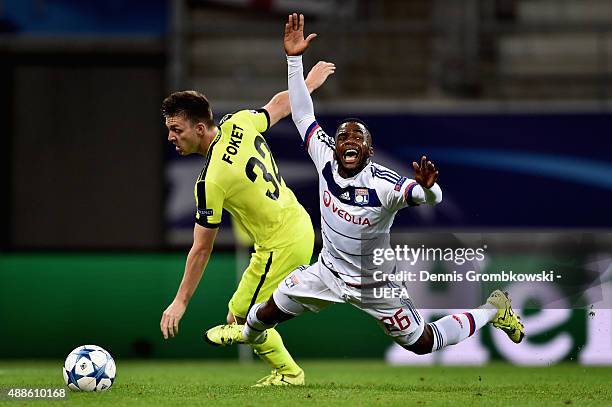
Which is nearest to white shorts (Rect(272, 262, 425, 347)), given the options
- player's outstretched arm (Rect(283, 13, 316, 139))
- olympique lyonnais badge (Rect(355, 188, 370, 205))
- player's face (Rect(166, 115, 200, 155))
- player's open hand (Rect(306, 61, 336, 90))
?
olympique lyonnais badge (Rect(355, 188, 370, 205))

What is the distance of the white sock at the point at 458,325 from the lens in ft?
27.6

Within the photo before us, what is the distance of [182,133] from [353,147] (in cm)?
127

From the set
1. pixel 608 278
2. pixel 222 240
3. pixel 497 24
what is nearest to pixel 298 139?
pixel 222 240

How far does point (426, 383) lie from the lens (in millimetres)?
9680

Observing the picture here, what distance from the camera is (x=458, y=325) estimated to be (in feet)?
27.8

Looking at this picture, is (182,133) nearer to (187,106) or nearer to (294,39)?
(187,106)

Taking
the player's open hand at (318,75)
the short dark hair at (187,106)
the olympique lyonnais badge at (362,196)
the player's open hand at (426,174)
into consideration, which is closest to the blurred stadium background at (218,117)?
the player's open hand at (318,75)

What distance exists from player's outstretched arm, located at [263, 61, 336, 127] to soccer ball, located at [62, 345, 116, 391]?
2.17 m

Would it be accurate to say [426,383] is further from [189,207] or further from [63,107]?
[63,107]

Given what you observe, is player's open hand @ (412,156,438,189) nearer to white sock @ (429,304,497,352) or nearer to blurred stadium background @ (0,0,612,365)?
white sock @ (429,304,497,352)

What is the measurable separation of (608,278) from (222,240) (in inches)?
238

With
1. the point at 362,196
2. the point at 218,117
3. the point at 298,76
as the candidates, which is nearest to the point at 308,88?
the point at 298,76

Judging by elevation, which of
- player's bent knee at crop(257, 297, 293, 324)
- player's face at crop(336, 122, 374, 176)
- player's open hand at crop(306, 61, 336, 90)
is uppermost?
player's open hand at crop(306, 61, 336, 90)

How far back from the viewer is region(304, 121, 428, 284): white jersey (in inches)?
318
